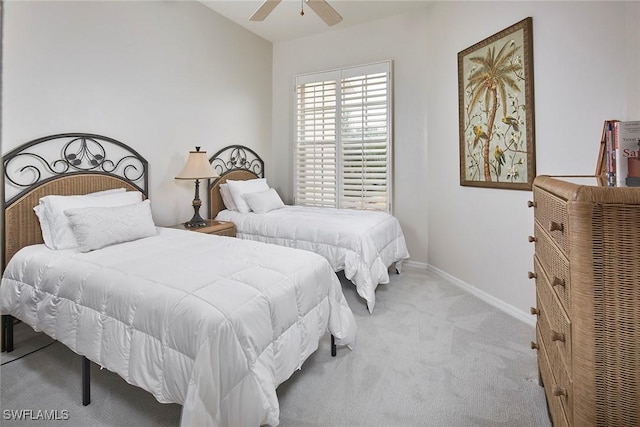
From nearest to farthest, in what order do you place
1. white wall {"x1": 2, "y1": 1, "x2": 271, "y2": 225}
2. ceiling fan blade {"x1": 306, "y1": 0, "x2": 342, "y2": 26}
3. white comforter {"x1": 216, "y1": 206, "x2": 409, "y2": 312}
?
white wall {"x1": 2, "y1": 1, "x2": 271, "y2": 225} → ceiling fan blade {"x1": 306, "y1": 0, "x2": 342, "y2": 26} → white comforter {"x1": 216, "y1": 206, "x2": 409, "y2": 312}

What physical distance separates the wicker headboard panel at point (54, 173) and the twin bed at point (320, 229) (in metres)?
1.07

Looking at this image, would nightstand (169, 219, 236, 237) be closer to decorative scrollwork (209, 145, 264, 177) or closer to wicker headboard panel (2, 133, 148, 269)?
wicker headboard panel (2, 133, 148, 269)

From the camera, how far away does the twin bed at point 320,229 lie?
2836mm

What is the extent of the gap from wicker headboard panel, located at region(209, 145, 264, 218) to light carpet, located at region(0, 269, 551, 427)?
2.03m

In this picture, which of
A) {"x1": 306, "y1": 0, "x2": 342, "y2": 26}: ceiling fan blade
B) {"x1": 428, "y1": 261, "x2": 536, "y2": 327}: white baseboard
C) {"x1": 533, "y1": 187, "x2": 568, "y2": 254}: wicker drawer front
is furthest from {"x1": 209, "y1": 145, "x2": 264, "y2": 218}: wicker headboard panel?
{"x1": 533, "y1": 187, "x2": 568, "y2": 254}: wicker drawer front

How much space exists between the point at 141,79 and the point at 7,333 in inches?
89.4

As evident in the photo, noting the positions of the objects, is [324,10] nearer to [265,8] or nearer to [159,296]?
[265,8]

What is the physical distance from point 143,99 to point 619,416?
3685 millimetres

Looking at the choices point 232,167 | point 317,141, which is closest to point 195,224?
point 232,167

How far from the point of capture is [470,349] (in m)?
2.19

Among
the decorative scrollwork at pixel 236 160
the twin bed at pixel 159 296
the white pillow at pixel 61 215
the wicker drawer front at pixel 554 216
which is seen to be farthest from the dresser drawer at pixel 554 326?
the decorative scrollwork at pixel 236 160

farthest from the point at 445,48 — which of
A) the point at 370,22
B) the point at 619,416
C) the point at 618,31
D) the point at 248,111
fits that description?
the point at 619,416

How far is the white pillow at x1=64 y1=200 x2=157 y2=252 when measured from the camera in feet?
6.90

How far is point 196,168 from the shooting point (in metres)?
3.22
